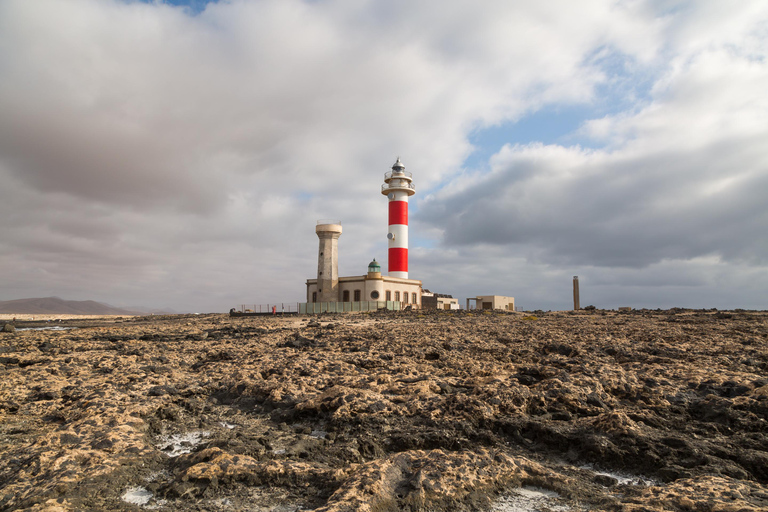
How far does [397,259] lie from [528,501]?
132 ft

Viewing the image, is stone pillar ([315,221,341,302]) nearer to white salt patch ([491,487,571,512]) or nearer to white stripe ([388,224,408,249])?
white stripe ([388,224,408,249])

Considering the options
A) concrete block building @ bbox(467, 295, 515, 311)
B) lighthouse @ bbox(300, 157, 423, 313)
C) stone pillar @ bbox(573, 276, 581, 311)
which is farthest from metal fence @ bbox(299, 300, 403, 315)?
stone pillar @ bbox(573, 276, 581, 311)

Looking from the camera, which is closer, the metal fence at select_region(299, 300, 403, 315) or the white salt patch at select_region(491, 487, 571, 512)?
the white salt patch at select_region(491, 487, 571, 512)

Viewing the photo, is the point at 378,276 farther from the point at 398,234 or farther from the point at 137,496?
the point at 137,496

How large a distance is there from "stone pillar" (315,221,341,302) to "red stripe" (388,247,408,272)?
566 cm

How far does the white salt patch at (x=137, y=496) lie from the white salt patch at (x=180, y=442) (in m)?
0.72

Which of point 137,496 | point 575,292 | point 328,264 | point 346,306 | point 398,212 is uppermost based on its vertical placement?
point 398,212

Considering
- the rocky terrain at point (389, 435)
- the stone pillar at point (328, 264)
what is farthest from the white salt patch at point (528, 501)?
the stone pillar at point (328, 264)

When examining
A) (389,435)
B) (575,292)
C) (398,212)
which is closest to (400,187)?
(398,212)

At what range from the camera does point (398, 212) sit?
43.2 m

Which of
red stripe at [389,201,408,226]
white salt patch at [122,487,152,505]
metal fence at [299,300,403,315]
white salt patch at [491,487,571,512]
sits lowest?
white salt patch at [122,487,152,505]

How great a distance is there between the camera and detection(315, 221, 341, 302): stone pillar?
42.1 meters

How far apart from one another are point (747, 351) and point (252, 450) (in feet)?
29.9

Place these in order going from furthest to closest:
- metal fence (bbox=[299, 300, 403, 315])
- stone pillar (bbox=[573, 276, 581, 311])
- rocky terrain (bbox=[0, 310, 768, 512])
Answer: metal fence (bbox=[299, 300, 403, 315]) → stone pillar (bbox=[573, 276, 581, 311]) → rocky terrain (bbox=[0, 310, 768, 512])
